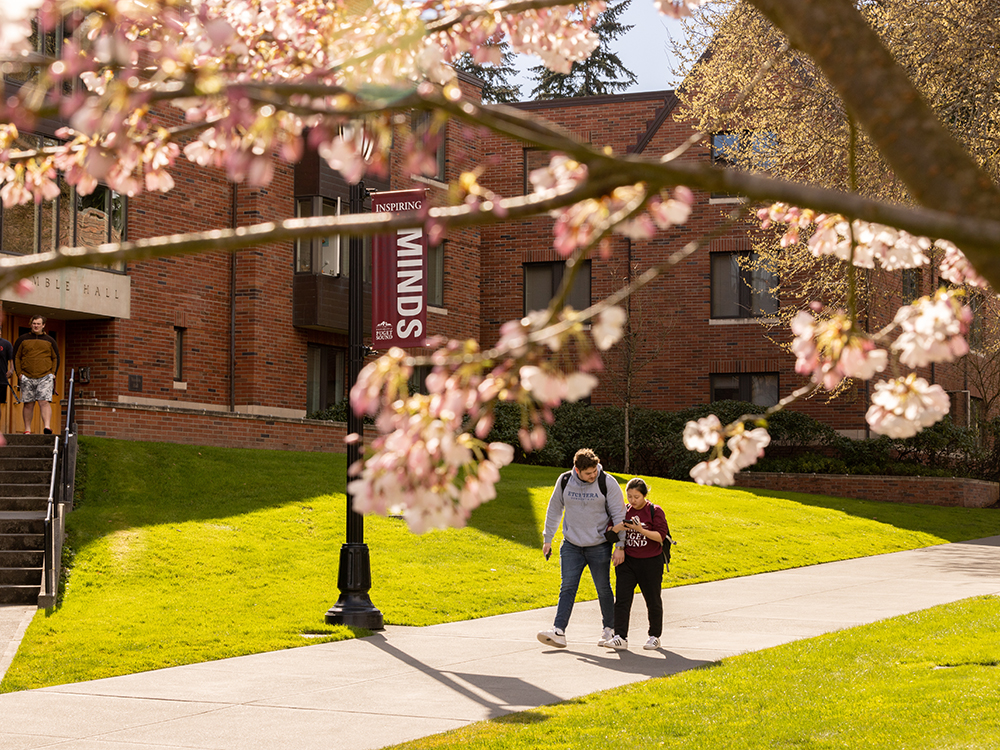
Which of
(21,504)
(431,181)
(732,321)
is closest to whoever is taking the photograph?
(21,504)

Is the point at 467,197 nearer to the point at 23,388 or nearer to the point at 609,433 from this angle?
the point at 23,388

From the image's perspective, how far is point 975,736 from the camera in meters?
7.31

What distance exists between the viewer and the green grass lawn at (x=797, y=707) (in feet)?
23.9

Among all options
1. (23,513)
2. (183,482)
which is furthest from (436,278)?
(23,513)

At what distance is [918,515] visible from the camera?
27375 mm

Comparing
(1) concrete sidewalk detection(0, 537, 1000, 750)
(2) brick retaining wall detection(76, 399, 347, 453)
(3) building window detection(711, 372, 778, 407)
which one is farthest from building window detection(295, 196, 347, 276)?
(1) concrete sidewalk detection(0, 537, 1000, 750)

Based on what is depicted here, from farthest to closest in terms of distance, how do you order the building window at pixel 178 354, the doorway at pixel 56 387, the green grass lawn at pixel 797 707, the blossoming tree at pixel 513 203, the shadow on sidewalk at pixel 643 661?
the building window at pixel 178 354 → the doorway at pixel 56 387 → the shadow on sidewalk at pixel 643 661 → the green grass lawn at pixel 797 707 → the blossoming tree at pixel 513 203

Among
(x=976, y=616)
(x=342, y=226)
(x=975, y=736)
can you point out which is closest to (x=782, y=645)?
(x=976, y=616)

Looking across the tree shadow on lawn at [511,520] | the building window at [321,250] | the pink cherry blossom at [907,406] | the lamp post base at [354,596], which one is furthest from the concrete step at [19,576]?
the building window at [321,250]

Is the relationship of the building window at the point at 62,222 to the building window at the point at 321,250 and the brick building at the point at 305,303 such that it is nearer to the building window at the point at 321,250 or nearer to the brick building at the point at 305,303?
the brick building at the point at 305,303

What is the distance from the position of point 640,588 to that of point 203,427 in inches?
544

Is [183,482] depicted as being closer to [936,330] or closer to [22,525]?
[22,525]

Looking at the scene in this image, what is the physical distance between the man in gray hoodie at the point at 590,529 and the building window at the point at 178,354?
54.8ft

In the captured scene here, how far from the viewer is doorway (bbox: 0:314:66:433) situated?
2284 cm
